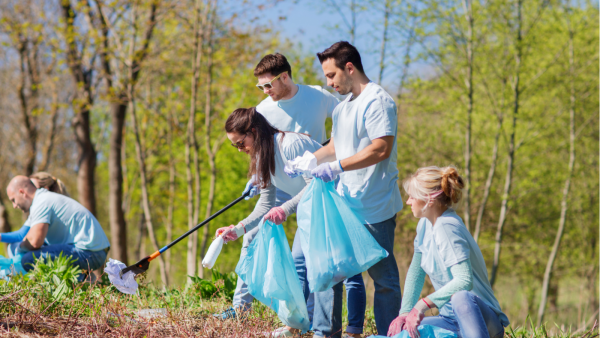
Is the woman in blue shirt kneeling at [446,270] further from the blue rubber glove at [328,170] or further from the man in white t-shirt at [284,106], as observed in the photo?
the man in white t-shirt at [284,106]

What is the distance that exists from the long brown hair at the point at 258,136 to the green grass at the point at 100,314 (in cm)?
88

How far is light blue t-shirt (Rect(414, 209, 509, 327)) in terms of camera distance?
2090 mm

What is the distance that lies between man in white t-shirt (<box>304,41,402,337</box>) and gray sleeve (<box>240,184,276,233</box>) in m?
0.53

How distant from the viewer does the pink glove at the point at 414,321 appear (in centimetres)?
202

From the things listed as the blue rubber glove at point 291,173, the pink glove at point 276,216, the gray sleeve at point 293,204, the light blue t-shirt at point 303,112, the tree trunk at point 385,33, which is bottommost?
the pink glove at point 276,216

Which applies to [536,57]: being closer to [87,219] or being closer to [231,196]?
[231,196]

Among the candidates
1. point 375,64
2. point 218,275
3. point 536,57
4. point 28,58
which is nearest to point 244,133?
point 218,275

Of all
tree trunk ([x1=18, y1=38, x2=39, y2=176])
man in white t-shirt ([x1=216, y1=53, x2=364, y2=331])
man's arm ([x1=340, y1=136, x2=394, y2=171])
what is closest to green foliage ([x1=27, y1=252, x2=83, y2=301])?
man in white t-shirt ([x1=216, y1=53, x2=364, y2=331])

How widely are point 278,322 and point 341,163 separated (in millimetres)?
1372

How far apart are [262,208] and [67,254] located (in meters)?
2.18

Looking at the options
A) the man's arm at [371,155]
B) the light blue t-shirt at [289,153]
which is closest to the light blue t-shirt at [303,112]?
the light blue t-shirt at [289,153]

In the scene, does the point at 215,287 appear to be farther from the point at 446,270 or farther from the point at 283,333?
the point at 446,270

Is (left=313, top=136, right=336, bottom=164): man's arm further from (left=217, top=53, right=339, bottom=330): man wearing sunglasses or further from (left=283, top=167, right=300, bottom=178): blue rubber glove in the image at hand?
(left=217, top=53, right=339, bottom=330): man wearing sunglasses

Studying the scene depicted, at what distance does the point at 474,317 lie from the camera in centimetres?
204
